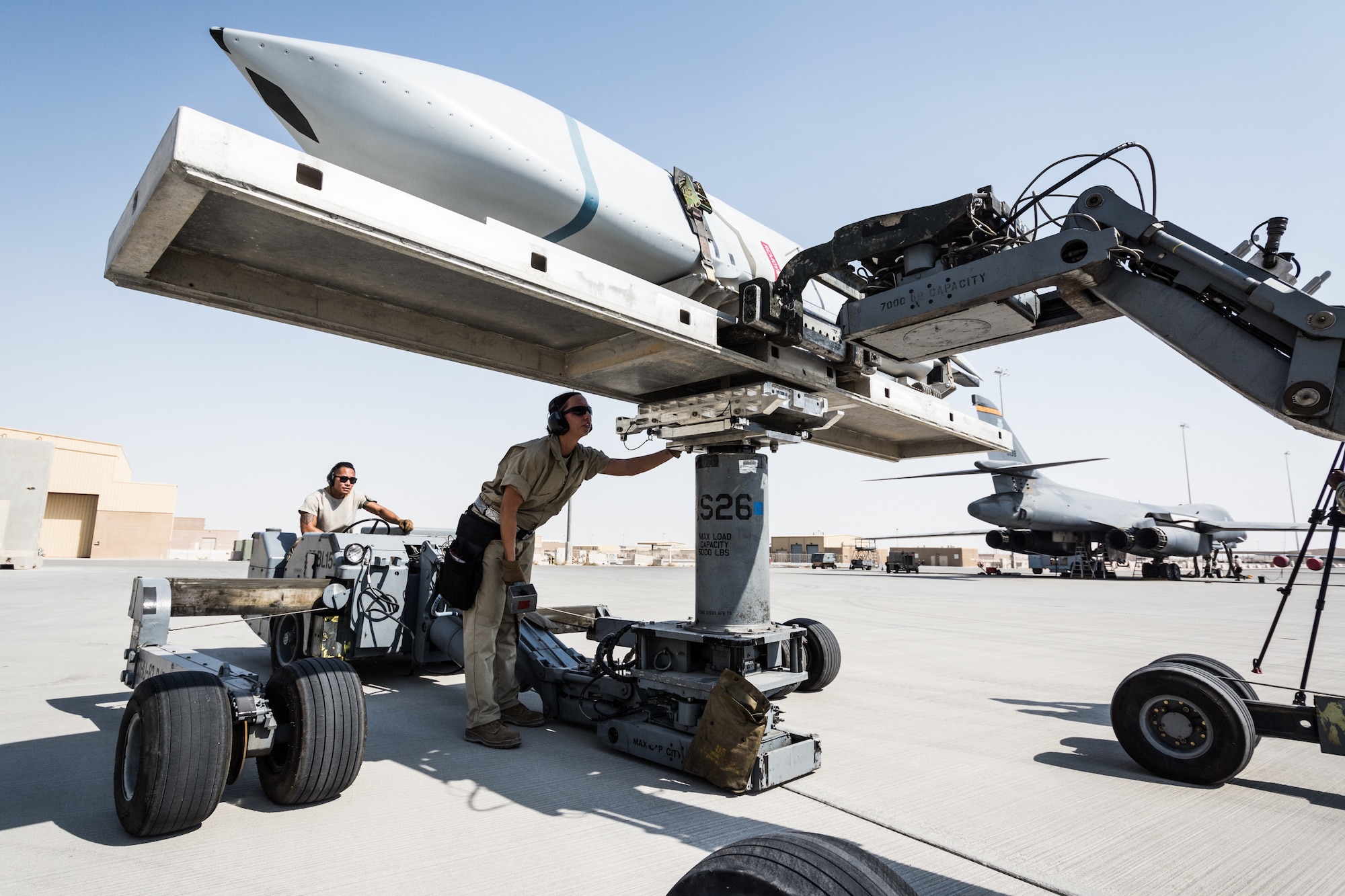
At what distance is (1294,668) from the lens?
6.46 meters

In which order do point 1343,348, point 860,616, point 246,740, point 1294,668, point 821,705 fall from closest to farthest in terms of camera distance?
point 1343,348, point 246,740, point 821,705, point 1294,668, point 860,616

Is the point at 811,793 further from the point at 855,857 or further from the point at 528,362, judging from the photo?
the point at 528,362

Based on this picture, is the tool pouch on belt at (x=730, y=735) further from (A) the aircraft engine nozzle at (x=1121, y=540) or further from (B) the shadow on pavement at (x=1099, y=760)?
(A) the aircraft engine nozzle at (x=1121, y=540)

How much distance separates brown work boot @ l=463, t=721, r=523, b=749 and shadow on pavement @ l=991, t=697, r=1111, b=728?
3663 mm

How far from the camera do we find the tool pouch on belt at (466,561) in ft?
13.6

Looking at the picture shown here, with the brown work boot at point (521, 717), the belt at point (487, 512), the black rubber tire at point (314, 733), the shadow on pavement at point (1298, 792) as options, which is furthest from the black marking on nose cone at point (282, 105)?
the shadow on pavement at point (1298, 792)

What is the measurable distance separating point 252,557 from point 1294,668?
10134mm

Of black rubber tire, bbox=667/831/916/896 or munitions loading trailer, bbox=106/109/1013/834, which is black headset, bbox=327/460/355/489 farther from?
black rubber tire, bbox=667/831/916/896

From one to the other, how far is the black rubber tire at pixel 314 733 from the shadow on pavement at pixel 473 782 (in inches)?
5.4

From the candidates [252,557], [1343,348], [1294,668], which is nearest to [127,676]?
[252,557]

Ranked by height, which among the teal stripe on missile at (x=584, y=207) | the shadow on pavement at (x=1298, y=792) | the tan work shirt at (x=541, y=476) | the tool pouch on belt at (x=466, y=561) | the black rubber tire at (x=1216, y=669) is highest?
the teal stripe on missile at (x=584, y=207)

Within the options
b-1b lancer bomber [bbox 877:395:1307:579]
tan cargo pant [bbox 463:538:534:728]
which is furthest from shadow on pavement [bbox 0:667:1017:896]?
b-1b lancer bomber [bbox 877:395:1307:579]

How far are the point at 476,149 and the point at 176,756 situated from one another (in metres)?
3.05

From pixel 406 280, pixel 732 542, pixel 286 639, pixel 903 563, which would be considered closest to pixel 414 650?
pixel 286 639
